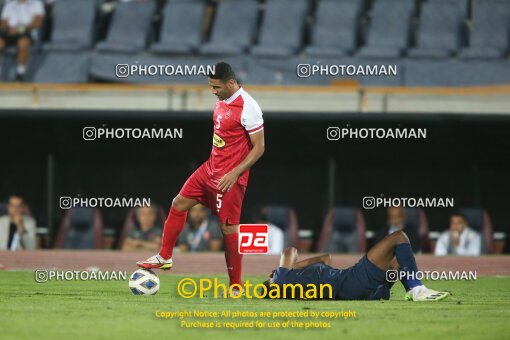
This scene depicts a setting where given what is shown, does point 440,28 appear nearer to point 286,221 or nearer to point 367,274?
point 286,221

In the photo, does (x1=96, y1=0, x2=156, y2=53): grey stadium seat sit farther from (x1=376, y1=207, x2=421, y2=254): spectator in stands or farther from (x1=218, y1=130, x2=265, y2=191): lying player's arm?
(x1=218, y1=130, x2=265, y2=191): lying player's arm

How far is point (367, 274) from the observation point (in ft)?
30.5

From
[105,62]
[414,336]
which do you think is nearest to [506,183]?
[105,62]

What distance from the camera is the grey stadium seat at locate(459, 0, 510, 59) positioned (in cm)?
1919

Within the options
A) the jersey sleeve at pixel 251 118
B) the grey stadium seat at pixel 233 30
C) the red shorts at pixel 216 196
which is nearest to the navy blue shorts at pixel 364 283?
the red shorts at pixel 216 196

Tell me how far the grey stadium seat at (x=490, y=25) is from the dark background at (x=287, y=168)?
2391mm

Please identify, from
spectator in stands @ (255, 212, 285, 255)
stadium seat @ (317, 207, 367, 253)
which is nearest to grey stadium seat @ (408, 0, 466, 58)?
stadium seat @ (317, 207, 367, 253)

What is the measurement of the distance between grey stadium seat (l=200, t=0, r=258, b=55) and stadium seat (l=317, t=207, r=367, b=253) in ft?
12.6

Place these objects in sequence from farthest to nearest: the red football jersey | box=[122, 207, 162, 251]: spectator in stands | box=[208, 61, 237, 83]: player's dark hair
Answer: box=[122, 207, 162, 251]: spectator in stands, the red football jersey, box=[208, 61, 237, 83]: player's dark hair

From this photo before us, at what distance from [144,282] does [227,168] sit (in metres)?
1.21

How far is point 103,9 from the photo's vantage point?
2091 centimetres

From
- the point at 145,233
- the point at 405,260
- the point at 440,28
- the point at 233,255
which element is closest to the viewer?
the point at 405,260

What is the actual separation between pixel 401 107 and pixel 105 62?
502 cm

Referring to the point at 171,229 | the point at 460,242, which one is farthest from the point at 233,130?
the point at 460,242
